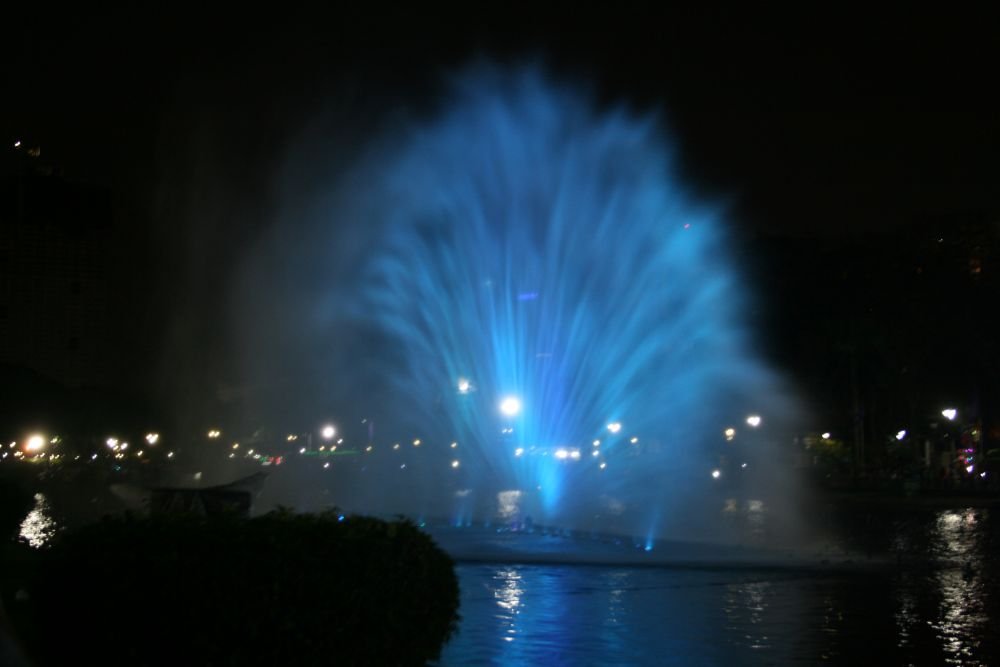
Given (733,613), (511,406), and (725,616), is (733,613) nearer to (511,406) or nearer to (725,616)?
(725,616)

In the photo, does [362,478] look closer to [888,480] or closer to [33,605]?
[888,480]

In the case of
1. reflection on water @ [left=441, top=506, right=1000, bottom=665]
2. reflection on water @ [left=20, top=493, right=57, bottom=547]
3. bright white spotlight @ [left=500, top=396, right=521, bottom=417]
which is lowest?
reflection on water @ [left=441, top=506, right=1000, bottom=665]

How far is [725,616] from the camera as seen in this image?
11258mm

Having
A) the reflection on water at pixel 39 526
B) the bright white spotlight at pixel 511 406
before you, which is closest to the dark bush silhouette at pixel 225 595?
the reflection on water at pixel 39 526

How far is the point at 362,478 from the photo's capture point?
151 ft

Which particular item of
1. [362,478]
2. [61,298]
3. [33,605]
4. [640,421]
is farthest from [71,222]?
[33,605]

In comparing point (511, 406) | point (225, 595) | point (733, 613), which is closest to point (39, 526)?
point (733, 613)

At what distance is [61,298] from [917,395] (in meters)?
43.3

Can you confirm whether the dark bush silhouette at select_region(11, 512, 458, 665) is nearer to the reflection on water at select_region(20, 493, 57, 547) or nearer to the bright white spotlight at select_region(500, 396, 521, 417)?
the reflection on water at select_region(20, 493, 57, 547)

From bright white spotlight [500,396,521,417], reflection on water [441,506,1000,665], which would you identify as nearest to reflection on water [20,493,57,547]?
reflection on water [441,506,1000,665]

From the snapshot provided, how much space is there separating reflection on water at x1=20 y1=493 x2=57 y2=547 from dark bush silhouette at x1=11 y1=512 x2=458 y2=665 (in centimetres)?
1004

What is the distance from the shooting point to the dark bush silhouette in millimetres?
5875

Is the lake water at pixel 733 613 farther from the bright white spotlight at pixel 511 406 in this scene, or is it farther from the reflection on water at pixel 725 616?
the bright white spotlight at pixel 511 406

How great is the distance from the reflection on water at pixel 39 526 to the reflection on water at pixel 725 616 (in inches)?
277
